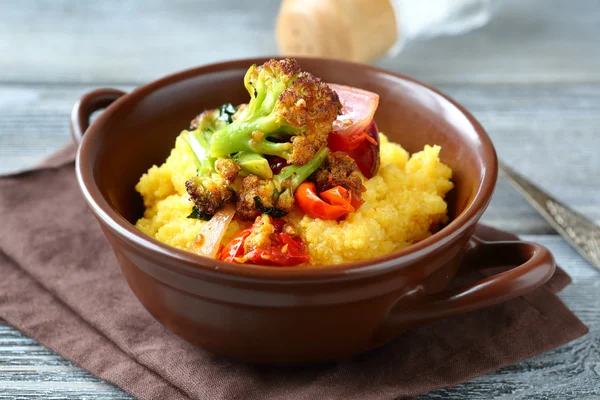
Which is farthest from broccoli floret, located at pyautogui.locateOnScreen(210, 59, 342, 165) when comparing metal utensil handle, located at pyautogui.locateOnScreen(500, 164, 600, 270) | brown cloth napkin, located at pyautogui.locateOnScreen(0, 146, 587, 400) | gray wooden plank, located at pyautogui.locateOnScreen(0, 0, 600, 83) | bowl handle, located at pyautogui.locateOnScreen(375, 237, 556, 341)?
gray wooden plank, located at pyautogui.locateOnScreen(0, 0, 600, 83)

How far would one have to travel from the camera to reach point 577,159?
14.0 ft

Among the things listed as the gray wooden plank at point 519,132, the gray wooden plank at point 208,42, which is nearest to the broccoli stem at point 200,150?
the gray wooden plank at point 519,132

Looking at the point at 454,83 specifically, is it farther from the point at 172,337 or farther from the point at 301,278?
the point at 301,278

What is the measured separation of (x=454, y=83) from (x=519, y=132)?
2.56 ft

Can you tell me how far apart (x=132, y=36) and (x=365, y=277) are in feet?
14.1

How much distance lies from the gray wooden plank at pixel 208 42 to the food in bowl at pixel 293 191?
270 cm

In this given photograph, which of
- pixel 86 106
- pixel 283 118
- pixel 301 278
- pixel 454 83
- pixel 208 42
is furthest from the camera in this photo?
pixel 208 42

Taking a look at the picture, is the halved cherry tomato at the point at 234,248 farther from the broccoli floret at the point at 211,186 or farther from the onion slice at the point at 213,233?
the broccoli floret at the point at 211,186

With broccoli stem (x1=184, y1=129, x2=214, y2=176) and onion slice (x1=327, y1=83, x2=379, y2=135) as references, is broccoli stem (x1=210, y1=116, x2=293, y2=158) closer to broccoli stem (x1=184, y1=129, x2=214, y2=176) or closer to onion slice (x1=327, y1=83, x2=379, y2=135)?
broccoli stem (x1=184, y1=129, x2=214, y2=176)

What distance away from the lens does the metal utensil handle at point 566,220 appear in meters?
3.38

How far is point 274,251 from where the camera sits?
2.38 metres

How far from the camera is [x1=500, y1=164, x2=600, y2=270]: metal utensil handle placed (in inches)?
133

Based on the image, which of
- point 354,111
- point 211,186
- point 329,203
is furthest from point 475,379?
point 211,186

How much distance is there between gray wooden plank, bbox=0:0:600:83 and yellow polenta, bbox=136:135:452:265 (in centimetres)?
248
